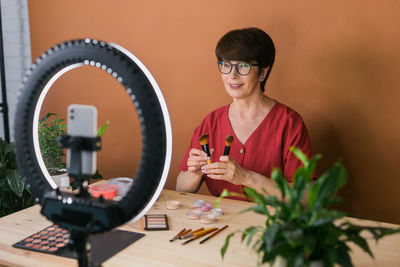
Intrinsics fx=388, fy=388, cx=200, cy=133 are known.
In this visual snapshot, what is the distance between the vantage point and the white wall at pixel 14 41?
2.84 m

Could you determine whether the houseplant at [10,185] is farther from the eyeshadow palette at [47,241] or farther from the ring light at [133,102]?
the ring light at [133,102]

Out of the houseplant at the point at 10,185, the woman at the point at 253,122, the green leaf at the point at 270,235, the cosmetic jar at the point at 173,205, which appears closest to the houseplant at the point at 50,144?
the houseplant at the point at 10,185

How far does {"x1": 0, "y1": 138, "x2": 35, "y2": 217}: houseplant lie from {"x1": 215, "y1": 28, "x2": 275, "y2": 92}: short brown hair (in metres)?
1.33

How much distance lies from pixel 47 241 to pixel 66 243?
0.24 feet

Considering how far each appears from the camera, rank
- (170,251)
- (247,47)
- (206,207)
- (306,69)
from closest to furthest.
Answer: (170,251) → (206,207) → (247,47) → (306,69)

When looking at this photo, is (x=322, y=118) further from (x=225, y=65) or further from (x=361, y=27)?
(x=225, y=65)

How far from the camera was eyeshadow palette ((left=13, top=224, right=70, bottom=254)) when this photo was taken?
113cm

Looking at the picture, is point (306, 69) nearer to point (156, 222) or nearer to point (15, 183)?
point (156, 222)

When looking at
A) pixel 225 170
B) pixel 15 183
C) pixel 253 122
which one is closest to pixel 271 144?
pixel 253 122

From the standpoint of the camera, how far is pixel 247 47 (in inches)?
69.3

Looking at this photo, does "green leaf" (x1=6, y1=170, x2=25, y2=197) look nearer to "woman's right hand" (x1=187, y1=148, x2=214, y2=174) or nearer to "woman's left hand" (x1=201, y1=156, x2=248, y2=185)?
"woman's right hand" (x1=187, y1=148, x2=214, y2=174)

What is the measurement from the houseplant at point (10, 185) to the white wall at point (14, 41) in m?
0.65

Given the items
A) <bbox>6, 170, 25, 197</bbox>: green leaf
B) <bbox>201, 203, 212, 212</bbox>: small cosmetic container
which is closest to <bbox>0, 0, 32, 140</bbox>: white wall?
<bbox>6, 170, 25, 197</bbox>: green leaf

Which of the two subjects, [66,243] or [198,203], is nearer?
[66,243]
